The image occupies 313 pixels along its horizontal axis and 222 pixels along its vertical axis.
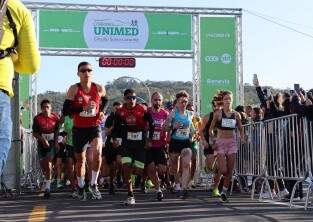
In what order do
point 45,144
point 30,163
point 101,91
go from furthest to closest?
point 30,163
point 45,144
point 101,91

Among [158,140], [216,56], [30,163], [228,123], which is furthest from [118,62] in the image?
[228,123]

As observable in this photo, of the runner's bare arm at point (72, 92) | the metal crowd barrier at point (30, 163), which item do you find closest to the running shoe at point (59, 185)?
the metal crowd barrier at point (30, 163)

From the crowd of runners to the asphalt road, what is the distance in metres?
0.47

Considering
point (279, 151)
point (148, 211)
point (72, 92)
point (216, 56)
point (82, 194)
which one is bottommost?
point (148, 211)

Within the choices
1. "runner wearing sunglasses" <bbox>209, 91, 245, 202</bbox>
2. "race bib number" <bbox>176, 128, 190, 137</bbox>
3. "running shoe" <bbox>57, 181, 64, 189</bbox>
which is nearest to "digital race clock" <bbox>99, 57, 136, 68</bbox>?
"running shoe" <bbox>57, 181, 64, 189</bbox>

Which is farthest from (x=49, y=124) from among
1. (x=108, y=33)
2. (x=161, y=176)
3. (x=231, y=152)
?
(x=108, y=33)

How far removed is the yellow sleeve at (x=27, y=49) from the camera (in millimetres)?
3320

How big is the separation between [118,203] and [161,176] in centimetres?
418

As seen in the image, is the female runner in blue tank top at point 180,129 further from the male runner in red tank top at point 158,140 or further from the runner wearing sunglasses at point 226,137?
the runner wearing sunglasses at point 226,137

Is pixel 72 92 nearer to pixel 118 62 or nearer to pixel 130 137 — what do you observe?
pixel 130 137

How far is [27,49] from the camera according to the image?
11.0 ft

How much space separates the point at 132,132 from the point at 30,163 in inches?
224

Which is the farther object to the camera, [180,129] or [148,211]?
[180,129]

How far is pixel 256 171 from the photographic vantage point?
449 inches
